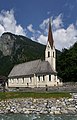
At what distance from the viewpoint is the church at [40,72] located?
78.9 metres

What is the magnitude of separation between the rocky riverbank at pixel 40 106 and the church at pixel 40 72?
1540 inches

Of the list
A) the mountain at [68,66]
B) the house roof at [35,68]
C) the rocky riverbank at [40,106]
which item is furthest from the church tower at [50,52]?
the rocky riverbank at [40,106]

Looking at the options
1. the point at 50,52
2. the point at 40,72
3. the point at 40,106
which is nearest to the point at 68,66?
the point at 50,52

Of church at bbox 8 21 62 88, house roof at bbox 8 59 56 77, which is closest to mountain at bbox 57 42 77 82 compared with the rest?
church at bbox 8 21 62 88

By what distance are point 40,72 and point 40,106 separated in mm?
43416

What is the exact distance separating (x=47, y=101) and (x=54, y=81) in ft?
139

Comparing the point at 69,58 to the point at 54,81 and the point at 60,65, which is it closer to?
the point at 60,65

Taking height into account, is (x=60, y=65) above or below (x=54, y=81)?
above

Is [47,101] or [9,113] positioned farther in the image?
[47,101]

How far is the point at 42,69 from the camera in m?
79.9

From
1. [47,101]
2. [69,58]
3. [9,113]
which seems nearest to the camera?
[9,113]

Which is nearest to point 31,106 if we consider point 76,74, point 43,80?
point 43,80

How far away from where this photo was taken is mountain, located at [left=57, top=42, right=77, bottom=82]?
86.6 meters

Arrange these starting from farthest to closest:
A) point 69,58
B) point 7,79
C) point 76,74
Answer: point 7,79, point 69,58, point 76,74
